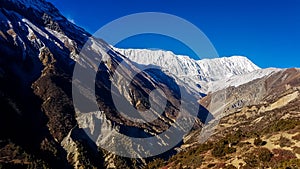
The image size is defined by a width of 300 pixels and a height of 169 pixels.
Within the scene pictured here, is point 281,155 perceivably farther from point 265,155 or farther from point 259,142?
point 259,142

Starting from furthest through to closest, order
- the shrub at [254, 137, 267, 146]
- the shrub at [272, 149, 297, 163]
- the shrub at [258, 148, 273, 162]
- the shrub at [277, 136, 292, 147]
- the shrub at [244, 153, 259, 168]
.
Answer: the shrub at [254, 137, 267, 146] < the shrub at [277, 136, 292, 147] < the shrub at [258, 148, 273, 162] < the shrub at [244, 153, 259, 168] < the shrub at [272, 149, 297, 163]

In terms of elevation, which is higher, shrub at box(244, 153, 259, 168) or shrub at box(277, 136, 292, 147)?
shrub at box(277, 136, 292, 147)

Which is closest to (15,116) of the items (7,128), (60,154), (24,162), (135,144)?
(7,128)

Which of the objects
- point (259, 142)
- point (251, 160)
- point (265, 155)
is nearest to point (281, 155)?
point (265, 155)

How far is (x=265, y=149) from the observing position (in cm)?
4000

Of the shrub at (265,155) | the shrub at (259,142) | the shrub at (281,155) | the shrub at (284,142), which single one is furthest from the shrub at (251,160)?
the shrub at (284,142)

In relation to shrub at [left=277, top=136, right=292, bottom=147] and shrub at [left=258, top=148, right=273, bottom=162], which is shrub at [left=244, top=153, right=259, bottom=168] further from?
shrub at [left=277, top=136, right=292, bottom=147]

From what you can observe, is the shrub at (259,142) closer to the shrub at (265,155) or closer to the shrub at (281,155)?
the shrub at (265,155)

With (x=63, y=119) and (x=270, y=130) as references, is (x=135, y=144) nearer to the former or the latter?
(x=63, y=119)

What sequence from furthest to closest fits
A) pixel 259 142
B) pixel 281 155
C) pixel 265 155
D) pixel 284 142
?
pixel 259 142, pixel 284 142, pixel 265 155, pixel 281 155

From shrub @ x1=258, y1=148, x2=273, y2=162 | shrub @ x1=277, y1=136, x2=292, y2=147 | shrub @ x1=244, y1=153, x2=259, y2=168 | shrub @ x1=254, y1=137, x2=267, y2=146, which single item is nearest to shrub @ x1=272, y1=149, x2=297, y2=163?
shrub @ x1=258, y1=148, x2=273, y2=162

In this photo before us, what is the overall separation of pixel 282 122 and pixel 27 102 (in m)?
170

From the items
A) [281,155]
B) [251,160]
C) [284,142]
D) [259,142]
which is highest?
[259,142]

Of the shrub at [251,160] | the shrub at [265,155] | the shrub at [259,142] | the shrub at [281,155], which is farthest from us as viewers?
the shrub at [259,142]
